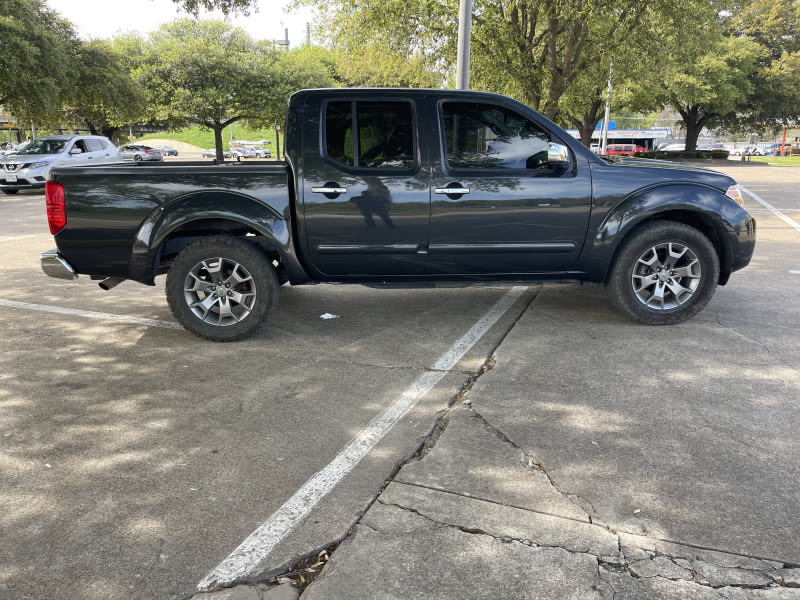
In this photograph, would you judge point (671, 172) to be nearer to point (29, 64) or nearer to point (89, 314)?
point (89, 314)

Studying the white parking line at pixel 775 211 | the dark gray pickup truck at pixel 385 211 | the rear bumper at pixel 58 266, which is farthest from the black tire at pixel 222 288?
the white parking line at pixel 775 211

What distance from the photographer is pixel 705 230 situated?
19.2 ft

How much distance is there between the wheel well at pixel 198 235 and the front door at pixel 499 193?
1.42 m

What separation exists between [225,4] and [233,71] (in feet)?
74.0

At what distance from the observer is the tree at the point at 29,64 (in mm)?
19500

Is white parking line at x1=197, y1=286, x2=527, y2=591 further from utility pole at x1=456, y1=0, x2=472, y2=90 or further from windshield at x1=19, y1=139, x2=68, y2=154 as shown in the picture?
windshield at x1=19, y1=139, x2=68, y2=154

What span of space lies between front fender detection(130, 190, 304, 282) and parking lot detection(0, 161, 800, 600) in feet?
2.49

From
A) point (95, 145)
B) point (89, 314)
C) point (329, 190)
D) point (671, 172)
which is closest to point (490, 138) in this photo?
point (329, 190)

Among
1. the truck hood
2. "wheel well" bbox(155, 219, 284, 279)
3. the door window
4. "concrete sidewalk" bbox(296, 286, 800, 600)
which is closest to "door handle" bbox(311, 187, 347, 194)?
"wheel well" bbox(155, 219, 284, 279)

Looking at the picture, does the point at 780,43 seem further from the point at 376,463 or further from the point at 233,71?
the point at 376,463

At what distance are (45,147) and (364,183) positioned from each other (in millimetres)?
18609

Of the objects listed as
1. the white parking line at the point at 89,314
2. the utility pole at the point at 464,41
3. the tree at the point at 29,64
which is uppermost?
the tree at the point at 29,64

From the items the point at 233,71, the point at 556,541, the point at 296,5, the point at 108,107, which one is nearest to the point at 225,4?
the point at 296,5

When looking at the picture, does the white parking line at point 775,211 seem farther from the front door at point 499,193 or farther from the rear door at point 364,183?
the rear door at point 364,183
